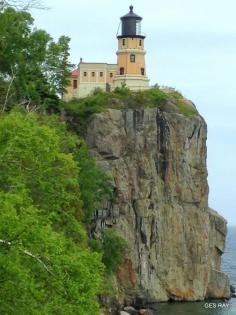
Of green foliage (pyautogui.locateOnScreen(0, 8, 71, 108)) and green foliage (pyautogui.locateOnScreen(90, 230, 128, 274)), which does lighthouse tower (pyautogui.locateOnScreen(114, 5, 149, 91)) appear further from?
green foliage (pyautogui.locateOnScreen(90, 230, 128, 274))

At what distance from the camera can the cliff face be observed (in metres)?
61.5

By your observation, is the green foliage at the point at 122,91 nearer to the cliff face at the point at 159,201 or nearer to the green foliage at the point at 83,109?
the green foliage at the point at 83,109

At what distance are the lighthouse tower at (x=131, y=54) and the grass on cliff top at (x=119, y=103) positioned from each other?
442 cm

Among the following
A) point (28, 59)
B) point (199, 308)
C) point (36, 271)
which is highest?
point (28, 59)

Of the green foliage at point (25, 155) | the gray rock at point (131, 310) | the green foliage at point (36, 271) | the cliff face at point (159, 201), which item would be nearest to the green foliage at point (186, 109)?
the cliff face at point (159, 201)

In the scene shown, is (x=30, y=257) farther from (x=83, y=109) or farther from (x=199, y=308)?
(x=83, y=109)

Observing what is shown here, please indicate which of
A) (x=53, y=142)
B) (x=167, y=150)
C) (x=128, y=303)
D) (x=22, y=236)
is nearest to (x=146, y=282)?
(x=128, y=303)

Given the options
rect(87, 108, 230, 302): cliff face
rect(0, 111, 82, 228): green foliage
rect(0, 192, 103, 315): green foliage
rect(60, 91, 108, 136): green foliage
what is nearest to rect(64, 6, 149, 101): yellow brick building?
rect(60, 91, 108, 136): green foliage

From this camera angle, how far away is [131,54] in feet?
237

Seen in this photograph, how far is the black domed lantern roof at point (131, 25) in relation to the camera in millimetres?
71269

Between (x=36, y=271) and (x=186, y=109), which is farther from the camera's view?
(x=186, y=109)

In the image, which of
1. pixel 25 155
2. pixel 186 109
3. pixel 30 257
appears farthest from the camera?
pixel 186 109

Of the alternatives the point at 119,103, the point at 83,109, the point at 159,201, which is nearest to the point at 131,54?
the point at 119,103

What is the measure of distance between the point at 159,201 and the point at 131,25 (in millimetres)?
17170
